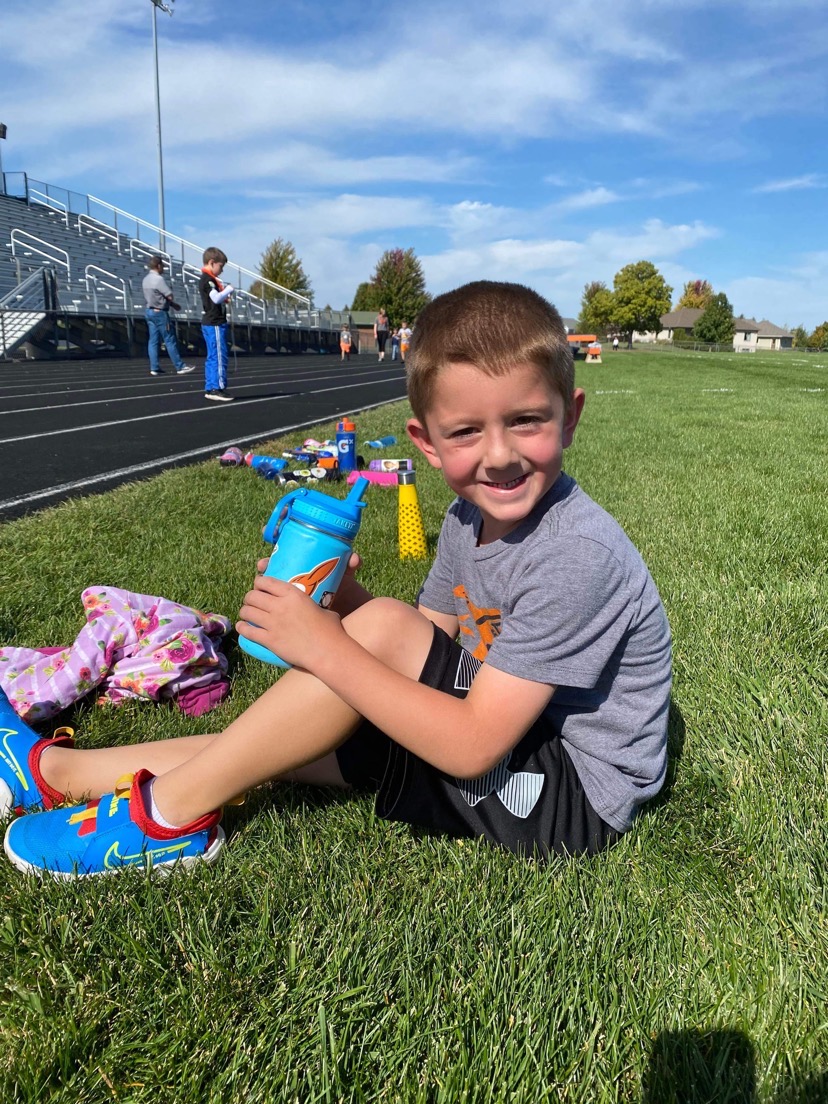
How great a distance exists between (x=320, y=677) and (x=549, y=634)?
503 mm

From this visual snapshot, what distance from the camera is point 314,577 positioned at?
1.93 meters

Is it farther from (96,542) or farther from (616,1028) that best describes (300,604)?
(96,542)

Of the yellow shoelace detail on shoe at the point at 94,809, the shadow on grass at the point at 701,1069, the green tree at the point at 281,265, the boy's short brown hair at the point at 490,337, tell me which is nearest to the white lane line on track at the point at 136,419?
the yellow shoelace detail on shoe at the point at 94,809

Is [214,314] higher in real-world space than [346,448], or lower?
higher

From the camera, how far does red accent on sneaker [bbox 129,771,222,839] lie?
6.05ft

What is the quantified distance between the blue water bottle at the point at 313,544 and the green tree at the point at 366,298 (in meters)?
93.8

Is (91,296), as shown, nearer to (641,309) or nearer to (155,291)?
(155,291)

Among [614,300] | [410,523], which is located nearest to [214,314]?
[410,523]

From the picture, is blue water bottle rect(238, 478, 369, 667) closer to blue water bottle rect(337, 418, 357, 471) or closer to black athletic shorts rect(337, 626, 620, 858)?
black athletic shorts rect(337, 626, 620, 858)

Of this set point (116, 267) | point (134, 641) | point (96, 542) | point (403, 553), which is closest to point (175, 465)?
point (96, 542)

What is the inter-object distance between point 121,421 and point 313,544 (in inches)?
363

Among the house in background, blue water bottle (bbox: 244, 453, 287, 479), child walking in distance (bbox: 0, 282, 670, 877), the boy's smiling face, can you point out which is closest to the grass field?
child walking in distance (bbox: 0, 282, 670, 877)

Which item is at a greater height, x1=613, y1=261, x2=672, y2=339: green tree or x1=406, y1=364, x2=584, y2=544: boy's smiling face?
x1=613, y1=261, x2=672, y2=339: green tree

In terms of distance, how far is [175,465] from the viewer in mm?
7195
